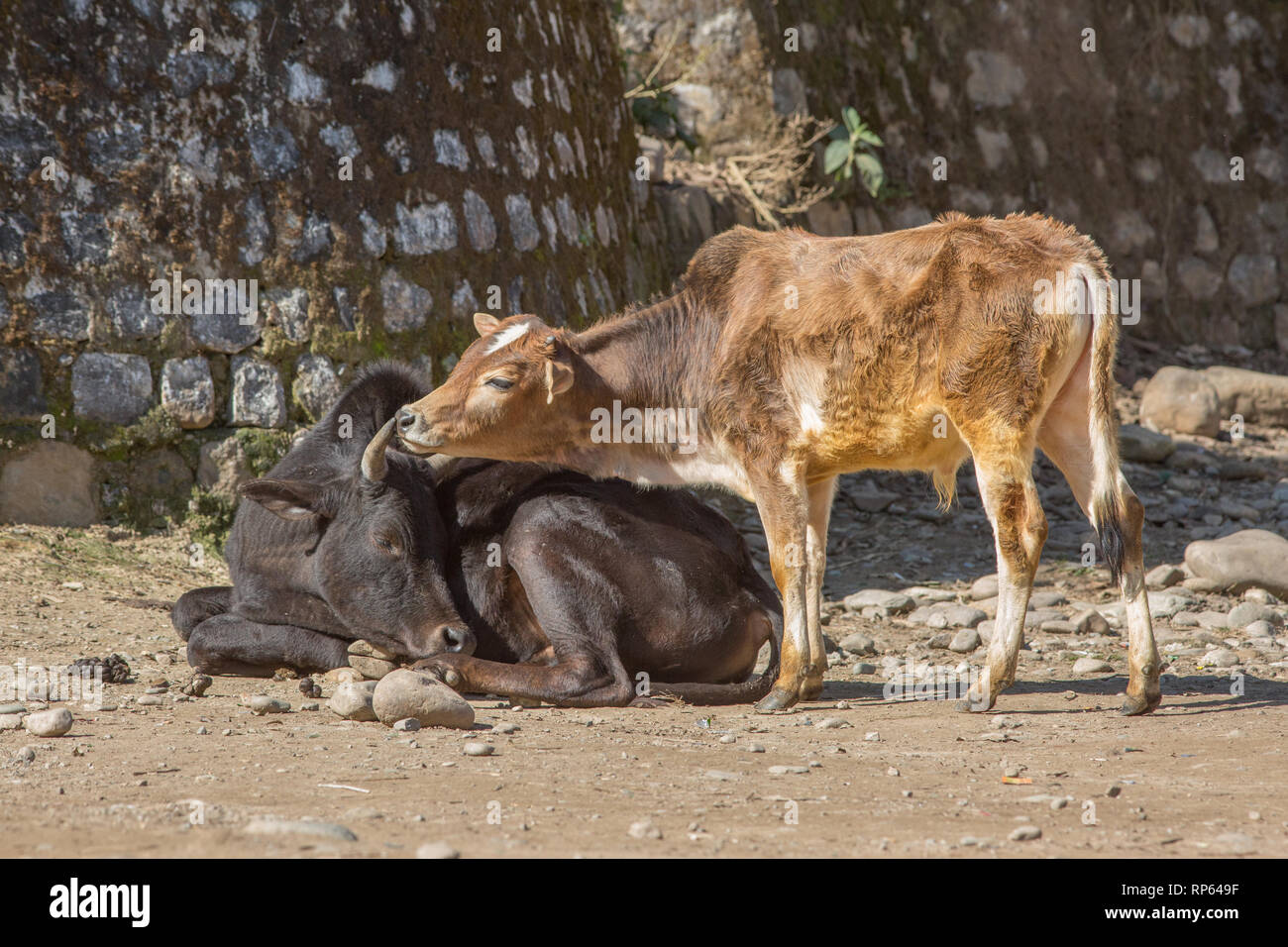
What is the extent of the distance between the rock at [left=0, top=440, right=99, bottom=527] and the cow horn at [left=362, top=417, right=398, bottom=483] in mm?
2038

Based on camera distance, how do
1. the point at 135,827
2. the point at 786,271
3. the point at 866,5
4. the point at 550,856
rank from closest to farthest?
1. the point at 550,856
2. the point at 135,827
3. the point at 786,271
4. the point at 866,5

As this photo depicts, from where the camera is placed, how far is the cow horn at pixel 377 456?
5.86 metres

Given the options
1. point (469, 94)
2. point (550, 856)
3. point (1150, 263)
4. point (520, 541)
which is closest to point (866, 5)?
point (1150, 263)

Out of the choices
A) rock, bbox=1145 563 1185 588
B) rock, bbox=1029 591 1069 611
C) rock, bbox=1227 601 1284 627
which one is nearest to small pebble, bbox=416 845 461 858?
rock, bbox=1029 591 1069 611

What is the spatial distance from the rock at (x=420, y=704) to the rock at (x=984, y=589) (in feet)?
12.6

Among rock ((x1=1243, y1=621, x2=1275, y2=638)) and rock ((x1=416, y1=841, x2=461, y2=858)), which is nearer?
rock ((x1=416, y1=841, x2=461, y2=858))

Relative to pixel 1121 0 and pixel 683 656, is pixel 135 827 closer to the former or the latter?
pixel 683 656

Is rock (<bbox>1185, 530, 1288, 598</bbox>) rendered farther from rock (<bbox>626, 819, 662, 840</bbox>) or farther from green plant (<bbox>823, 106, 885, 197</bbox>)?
rock (<bbox>626, 819, 662, 840</bbox>)

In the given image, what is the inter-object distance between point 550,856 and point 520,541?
281 centimetres

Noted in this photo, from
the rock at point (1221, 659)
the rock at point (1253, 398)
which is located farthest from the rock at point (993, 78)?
the rock at point (1221, 659)

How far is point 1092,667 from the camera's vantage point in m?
6.59

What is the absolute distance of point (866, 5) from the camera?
12.2m

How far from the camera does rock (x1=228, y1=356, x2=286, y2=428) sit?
7465 millimetres

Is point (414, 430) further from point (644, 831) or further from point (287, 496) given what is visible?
point (644, 831)
